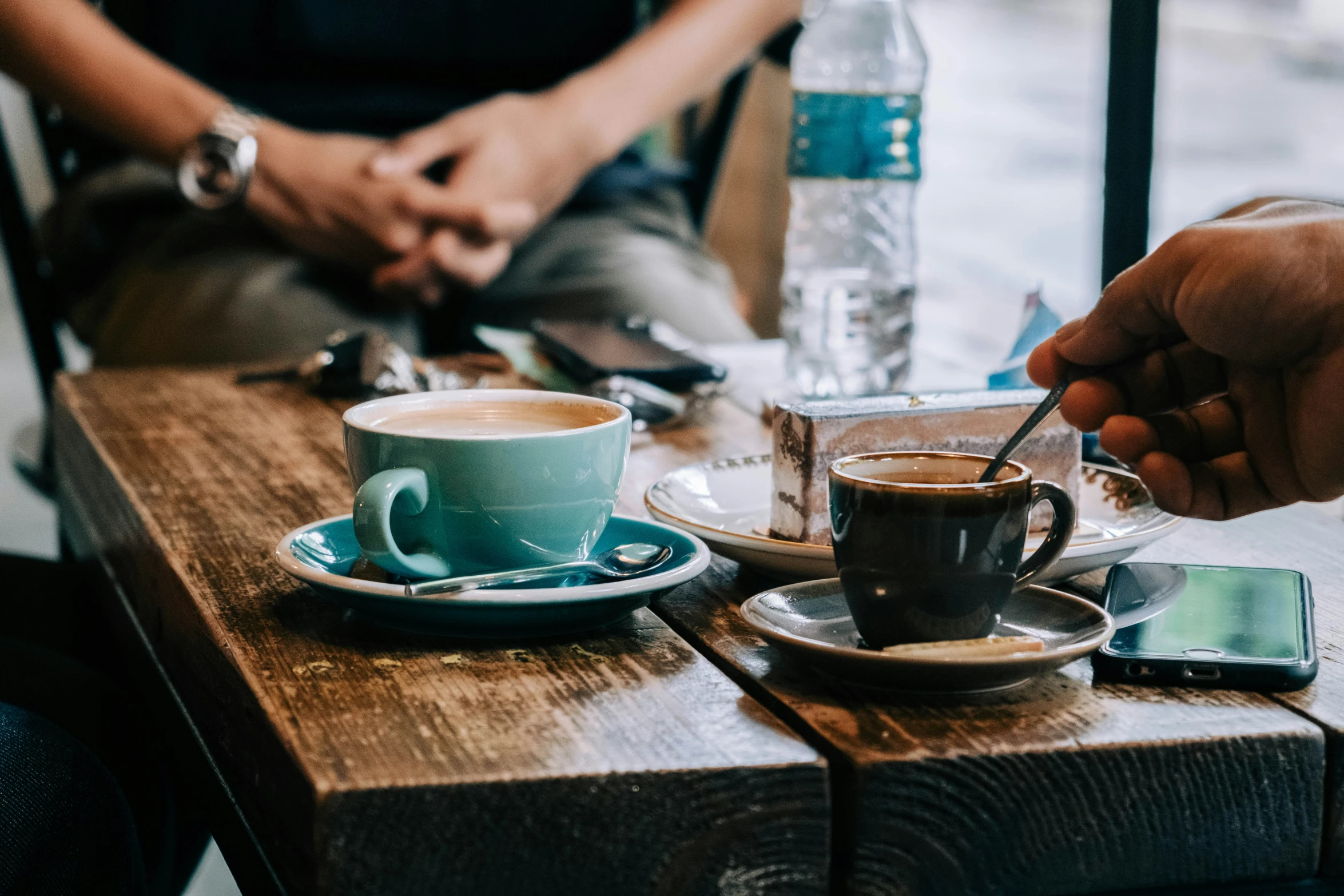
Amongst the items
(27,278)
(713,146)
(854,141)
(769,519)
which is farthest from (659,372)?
(27,278)

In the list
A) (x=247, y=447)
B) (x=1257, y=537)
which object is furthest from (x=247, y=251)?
(x=1257, y=537)

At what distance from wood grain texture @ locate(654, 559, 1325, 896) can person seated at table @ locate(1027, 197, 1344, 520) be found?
0.18 m

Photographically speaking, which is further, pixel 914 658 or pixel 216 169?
pixel 216 169

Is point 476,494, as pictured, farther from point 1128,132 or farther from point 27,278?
point 27,278

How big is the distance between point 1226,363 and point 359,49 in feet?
3.98

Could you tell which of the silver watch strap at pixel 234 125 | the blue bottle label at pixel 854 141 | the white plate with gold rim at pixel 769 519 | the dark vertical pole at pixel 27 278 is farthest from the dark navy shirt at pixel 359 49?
the white plate with gold rim at pixel 769 519

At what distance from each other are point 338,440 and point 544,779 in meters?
0.58

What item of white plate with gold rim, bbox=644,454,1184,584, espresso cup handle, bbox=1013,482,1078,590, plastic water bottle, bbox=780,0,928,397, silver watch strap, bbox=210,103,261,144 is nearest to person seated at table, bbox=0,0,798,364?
silver watch strap, bbox=210,103,261,144

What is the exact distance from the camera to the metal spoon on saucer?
530 mm

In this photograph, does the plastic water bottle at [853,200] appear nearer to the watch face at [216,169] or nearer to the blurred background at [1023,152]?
A: the watch face at [216,169]

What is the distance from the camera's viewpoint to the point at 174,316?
4.75 feet

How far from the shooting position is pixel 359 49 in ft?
5.28

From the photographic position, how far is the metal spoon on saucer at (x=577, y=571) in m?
0.53

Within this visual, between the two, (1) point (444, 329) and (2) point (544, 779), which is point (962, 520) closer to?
(2) point (544, 779)
